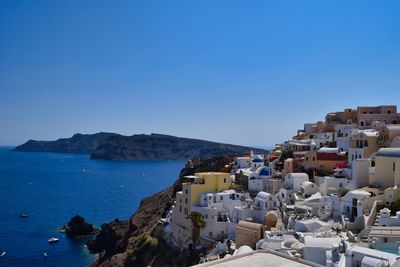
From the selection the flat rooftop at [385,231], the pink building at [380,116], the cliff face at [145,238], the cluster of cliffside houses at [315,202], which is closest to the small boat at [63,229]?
the cliff face at [145,238]

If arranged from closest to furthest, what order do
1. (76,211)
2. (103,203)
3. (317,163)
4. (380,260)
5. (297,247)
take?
(380,260)
(297,247)
(317,163)
(76,211)
(103,203)

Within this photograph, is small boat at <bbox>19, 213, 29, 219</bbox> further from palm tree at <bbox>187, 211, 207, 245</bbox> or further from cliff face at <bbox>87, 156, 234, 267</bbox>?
palm tree at <bbox>187, 211, 207, 245</bbox>

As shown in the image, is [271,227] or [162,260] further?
[162,260]

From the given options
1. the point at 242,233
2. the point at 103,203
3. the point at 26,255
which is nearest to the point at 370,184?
the point at 242,233

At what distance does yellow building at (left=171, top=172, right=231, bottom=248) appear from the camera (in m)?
37.6

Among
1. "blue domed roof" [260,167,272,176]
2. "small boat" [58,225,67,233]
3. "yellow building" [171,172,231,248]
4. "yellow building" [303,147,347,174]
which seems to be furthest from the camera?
"small boat" [58,225,67,233]

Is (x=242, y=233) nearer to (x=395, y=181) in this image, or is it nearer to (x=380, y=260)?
(x=395, y=181)

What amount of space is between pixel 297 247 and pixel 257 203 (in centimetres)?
1128

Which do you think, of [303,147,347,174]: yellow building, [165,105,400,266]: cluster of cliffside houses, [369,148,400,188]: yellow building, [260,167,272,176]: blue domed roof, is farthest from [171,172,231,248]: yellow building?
[369,148,400,188]: yellow building

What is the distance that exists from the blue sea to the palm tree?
1025 inches

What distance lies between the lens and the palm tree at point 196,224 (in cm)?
3522

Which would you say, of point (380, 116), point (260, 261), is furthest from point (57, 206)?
point (260, 261)

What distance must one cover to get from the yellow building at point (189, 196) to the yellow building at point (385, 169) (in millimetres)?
13178

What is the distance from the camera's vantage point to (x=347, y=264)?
19.5 m
